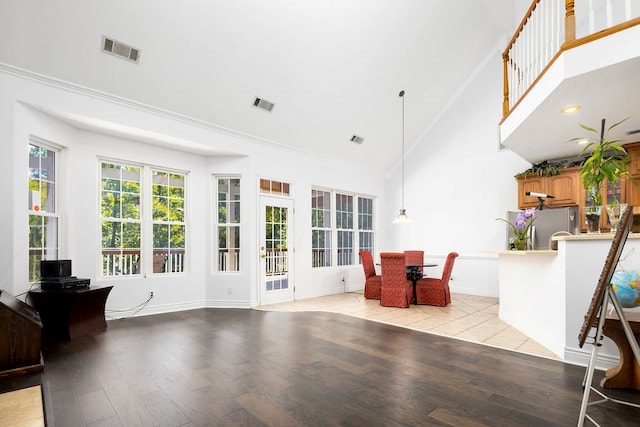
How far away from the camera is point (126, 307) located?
5.01 m

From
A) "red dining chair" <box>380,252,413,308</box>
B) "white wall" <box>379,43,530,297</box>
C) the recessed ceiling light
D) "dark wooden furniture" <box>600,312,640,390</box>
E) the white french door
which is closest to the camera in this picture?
"dark wooden furniture" <box>600,312,640,390</box>

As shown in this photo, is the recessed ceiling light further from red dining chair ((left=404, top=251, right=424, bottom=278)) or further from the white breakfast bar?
red dining chair ((left=404, top=251, right=424, bottom=278))

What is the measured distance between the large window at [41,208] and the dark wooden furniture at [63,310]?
1.45 feet

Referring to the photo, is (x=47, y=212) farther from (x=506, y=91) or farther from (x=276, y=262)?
(x=506, y=91)

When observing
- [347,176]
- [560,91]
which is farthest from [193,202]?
[560,91]

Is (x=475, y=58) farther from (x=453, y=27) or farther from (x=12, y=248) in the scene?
(x=12, y=248)

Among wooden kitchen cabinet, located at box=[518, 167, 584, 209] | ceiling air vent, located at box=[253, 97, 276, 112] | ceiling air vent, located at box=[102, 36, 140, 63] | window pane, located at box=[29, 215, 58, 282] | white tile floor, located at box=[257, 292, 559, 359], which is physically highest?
ceiling air vent, located at box=[102, 36, 140, 63]

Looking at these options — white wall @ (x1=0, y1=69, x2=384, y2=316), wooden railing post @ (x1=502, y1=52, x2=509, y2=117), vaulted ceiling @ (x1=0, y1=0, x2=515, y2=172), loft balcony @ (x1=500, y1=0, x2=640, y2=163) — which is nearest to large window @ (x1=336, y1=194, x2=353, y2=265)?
white wall @ (x1=0, y1=69, x2=384, y2=316)

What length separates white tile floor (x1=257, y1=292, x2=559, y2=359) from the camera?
3.80m

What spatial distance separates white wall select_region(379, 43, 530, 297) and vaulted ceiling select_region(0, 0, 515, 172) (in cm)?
57

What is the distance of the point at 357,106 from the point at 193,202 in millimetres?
3653

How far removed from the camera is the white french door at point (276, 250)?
608 centimetres

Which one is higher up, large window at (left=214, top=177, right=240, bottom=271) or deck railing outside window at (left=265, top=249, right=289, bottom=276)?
large window at (left=214, top=177, right=240, bottom=271)

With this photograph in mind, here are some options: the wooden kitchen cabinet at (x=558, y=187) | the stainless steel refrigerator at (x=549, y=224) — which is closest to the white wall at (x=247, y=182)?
the wooden kitchen cabinet at (x=558, y=187)
